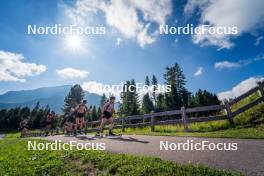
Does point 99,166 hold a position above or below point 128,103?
below

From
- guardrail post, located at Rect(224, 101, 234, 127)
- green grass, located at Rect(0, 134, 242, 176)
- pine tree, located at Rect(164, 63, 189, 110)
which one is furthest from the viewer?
pine tree, located at Rect(164, 63, 189, 110)

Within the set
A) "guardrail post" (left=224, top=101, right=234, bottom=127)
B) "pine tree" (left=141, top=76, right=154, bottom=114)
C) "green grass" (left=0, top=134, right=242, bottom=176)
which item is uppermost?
"pine tree" (left=141, top=76, right=154, bottom=114)

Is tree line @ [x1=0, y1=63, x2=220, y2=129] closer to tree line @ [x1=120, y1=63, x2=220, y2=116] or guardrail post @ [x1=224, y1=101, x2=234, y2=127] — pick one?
tree line @ [x1=120, y1=63, x2=220, y2=116]

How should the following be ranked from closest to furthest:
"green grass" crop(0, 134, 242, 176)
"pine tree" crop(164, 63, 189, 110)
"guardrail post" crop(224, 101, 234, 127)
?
1. "green grass" crop(0, 134, 242, 176)
2. "guardrail post" crop(224, 101, 234, 127)
3. "pine tree" crop(164, 63, 189, 110)

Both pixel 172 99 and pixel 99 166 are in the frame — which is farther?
pixel 172 99

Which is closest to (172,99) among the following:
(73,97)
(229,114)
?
(73,97)

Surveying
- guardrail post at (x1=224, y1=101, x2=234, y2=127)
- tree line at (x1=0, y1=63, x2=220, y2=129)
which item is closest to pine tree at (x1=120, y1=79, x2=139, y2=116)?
tree line at (x1=0, y1=63, x2=220, y2=129)

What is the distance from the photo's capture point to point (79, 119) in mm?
17422

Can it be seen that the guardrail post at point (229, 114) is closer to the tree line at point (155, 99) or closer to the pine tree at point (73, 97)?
the tree line at point (155, 99)

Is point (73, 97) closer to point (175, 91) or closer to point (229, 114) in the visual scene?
point (175, 91)

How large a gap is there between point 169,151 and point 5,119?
352ft

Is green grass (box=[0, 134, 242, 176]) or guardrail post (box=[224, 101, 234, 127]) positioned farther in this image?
guardrail post (box=[224, 101, 234, 127])

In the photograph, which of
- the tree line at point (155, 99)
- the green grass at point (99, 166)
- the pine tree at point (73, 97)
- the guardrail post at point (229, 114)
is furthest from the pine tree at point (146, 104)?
the green grass at point (99, 166)

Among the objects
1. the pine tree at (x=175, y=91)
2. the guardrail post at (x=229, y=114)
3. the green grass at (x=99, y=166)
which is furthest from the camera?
the pine tree at (x=175, y=91)
